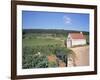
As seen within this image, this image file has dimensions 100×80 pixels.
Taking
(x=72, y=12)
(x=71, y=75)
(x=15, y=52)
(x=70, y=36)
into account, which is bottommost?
(x=71, y=75)

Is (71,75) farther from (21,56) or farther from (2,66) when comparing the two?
(2,66)

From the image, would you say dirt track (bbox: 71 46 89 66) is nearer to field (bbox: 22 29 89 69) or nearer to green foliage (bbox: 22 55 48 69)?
field (bbox: 22 29 89 69)

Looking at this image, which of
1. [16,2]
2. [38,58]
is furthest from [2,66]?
[16,2]

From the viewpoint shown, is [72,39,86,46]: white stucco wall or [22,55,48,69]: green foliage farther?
[72,39,86,46]: white stucco wall

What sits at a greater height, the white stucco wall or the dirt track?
the white stucco wall

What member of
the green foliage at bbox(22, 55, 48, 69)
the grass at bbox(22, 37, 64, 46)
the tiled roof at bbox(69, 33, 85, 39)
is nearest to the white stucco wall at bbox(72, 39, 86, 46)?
the tiled roof at bbox(69, 33, 85, 39)

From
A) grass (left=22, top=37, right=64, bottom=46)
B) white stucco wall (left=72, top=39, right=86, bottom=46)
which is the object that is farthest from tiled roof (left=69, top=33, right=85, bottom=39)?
grass (left=22, top=37, right=64, bottom=46)

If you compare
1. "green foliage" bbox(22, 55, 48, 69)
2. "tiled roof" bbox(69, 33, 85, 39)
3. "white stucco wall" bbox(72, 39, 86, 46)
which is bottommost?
"green foliage" bbox(22, 55, 48, 69)

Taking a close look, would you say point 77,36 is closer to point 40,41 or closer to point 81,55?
point 81,55
